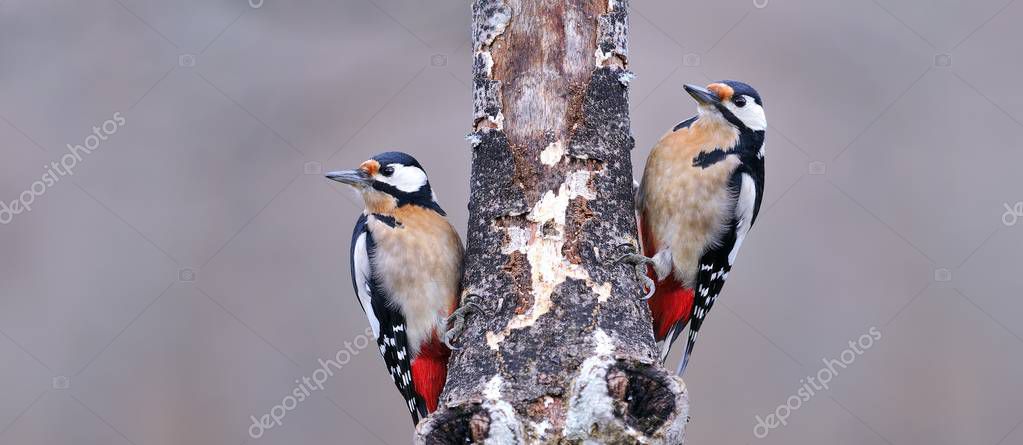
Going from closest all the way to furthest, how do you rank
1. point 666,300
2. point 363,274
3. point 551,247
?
point 551,247, point 363,274, point 666,300

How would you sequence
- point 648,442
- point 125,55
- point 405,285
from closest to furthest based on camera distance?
point 648,442 → point 405,285 → point 125,55

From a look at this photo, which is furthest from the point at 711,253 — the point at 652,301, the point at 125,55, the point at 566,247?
the point at 125,55

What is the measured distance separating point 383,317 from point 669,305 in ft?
3.00

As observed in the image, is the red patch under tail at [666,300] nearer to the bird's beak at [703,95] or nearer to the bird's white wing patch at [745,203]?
the bird's white wing patch at [745,203]

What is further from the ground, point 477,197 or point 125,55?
point 477,197

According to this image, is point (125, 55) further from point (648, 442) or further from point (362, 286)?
point (648, 442)

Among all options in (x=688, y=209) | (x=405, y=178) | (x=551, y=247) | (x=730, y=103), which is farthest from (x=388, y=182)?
(x=730, y=103)

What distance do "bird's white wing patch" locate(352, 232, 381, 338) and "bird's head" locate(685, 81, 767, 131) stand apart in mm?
1093

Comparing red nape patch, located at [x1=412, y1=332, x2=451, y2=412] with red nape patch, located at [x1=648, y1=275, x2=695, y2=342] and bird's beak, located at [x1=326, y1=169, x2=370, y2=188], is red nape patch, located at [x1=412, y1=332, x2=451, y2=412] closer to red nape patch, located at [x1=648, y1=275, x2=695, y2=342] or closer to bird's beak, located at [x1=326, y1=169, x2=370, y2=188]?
bird's beak, located at [x1=326, y1=169, x2=370, y2=188]

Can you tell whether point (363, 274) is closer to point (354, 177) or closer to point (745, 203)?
point (354, 177)

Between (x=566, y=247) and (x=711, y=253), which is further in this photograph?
(x=711, y=253)

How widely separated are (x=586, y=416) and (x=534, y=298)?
352 mm

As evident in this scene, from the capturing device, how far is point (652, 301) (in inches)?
117

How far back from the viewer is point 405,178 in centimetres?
278
